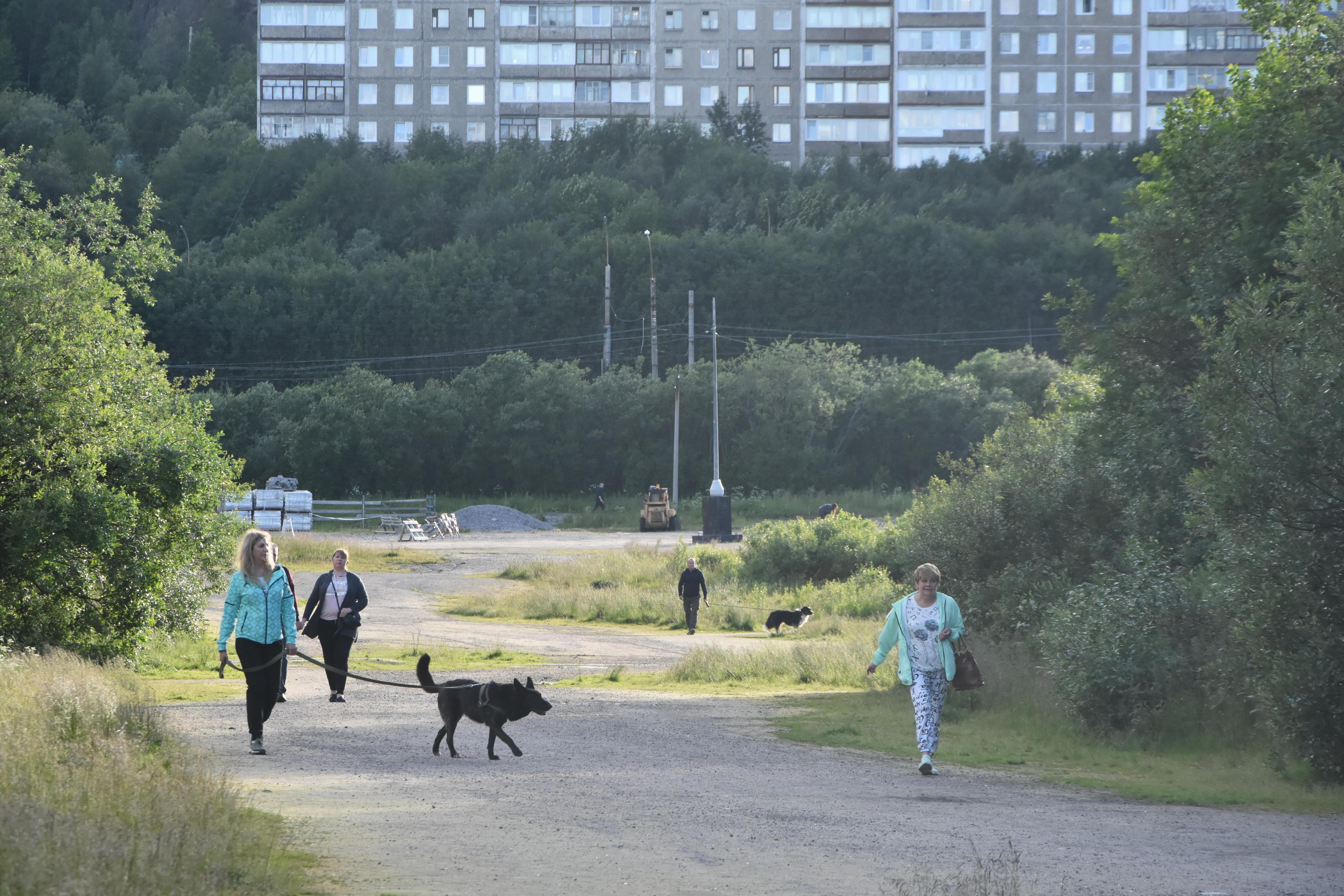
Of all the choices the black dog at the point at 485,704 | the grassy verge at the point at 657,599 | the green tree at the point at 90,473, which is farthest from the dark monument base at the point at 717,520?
the black dog at the point at 485,704

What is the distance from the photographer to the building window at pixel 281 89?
406 ft

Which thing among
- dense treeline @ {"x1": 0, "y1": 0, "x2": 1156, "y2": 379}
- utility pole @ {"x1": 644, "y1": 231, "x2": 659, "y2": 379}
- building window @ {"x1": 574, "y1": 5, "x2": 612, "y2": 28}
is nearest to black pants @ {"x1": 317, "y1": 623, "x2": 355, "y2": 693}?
utility pole @ {"x1": 644, "y1": 231, "x2": 659, "y2": 379}

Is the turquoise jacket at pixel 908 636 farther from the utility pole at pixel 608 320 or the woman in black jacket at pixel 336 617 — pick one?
the utility pole at pixel 608 320

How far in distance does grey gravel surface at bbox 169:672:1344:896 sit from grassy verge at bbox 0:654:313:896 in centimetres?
49

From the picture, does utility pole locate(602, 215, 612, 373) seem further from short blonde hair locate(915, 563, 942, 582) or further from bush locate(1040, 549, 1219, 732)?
short blonde hair locate(915, 563, 942, 582)

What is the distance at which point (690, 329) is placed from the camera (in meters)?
81.4

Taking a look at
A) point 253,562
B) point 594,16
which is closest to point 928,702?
point 253,562

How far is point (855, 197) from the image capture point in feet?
368

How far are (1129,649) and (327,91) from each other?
120m

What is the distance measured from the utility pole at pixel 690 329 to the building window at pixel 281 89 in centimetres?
4485

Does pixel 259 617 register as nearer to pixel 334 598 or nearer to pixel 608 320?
pixel 334 598

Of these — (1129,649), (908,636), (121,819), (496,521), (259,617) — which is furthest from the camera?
(496,521)

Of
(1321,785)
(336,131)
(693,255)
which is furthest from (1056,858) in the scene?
(336,131)

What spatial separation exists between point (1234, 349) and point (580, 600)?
20.8 metres
